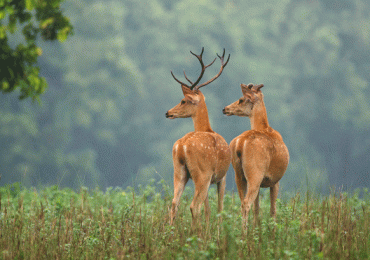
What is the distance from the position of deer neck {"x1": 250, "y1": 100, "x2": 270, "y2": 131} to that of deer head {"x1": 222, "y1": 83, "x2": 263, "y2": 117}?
0.05 meters

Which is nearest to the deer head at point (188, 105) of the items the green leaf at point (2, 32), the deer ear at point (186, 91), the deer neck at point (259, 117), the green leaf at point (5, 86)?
the deer ear at point (186, 91)

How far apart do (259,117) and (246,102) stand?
1.07ft

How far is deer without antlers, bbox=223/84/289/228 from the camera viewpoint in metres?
5.82

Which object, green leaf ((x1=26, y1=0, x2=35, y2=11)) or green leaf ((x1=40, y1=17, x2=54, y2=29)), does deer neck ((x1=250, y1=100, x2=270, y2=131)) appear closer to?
green leaf ((x1=40, y1=17, x2=54, y2=29))

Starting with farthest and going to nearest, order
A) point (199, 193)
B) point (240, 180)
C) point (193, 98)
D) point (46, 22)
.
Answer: point (193, 98)
point (240, 180)
point (46, 22)
point (199, 193)

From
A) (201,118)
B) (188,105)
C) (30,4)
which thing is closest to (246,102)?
(201,118)

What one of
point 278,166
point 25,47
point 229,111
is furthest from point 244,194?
point 25,47

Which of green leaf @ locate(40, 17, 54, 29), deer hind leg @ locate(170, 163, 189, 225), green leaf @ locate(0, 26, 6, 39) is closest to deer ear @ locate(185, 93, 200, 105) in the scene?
deer hind leg @ locate(170, 163, 189, 225)

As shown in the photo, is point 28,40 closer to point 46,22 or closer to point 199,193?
point 46,22

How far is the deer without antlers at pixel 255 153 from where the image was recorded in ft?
19.1

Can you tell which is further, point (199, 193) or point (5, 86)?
point (5, 86)

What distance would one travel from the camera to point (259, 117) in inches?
259

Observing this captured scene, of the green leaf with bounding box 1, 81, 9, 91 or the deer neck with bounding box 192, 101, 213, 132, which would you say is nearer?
the green leaf with bounding box 1, 81, 9, 91

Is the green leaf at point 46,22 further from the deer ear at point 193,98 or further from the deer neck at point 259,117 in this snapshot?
the deer neck at point 259,117
